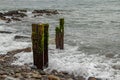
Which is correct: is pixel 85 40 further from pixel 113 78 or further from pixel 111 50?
pixel 113 78

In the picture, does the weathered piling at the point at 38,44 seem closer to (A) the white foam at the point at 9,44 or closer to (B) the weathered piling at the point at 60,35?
(B) the weathered piling at the point at 60,35

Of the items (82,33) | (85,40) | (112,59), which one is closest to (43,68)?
(112,59)

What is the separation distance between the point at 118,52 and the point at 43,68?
5898mm

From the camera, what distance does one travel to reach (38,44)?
13.4m

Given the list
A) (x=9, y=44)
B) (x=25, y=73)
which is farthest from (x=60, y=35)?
(x=25, y=73)

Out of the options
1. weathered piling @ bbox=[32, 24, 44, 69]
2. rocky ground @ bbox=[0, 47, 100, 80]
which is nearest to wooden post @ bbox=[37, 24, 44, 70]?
weathered piling @ bbox=[32, 24, 44, 69]

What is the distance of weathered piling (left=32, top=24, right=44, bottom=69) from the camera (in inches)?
518

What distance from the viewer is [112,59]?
1608 centimetres

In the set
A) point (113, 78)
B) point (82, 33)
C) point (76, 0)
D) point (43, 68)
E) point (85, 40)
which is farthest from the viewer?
point (76, 0)

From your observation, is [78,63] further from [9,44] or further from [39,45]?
[9,44]

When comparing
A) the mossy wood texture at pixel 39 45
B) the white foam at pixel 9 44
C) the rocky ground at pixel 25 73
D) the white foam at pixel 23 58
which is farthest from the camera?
the white foam at pixel 9 44

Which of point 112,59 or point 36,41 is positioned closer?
point 36,41

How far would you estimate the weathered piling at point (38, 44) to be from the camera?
13.2 metres

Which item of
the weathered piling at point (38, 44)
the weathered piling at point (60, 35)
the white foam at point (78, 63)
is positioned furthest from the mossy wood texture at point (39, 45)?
the weathered piling at point (60, 35)
